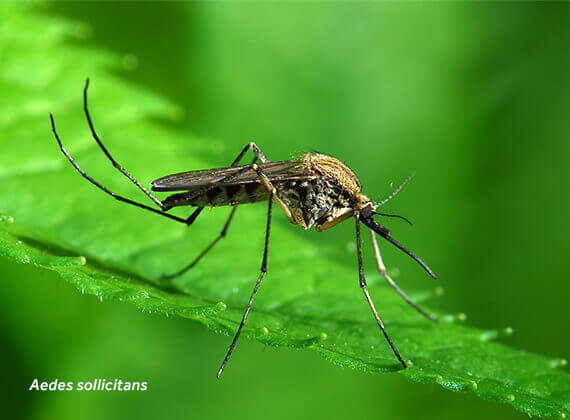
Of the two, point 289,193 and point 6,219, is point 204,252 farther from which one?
point 6,219

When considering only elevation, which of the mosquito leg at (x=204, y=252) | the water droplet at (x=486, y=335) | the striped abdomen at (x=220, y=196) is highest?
the striped abdomen at (x=220, y=196)

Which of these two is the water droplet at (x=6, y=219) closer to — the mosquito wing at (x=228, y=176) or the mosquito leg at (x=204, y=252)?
the mosquito wing at (x=228, y=176)

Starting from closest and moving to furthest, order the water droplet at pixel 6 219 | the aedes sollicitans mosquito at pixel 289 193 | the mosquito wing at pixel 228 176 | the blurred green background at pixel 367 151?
the water droplet at pixel 6 219, the mosquito wing at pixel 228 176, the aedes sollicitans mosquito at pixel 289 193, the blurred green background at pixel 367 151

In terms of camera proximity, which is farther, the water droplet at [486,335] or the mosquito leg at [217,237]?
the mosquito leg at [217,237]

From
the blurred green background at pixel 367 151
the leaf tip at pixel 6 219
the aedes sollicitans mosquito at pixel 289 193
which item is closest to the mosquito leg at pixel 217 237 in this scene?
the aedes sollicitans mosquito at pixel 289 193

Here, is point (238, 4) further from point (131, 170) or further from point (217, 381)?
point (217, 381)

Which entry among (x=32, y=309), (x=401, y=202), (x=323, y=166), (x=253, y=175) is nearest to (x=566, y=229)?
(x=401, y=202)

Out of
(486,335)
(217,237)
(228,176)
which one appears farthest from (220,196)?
(486,335)
